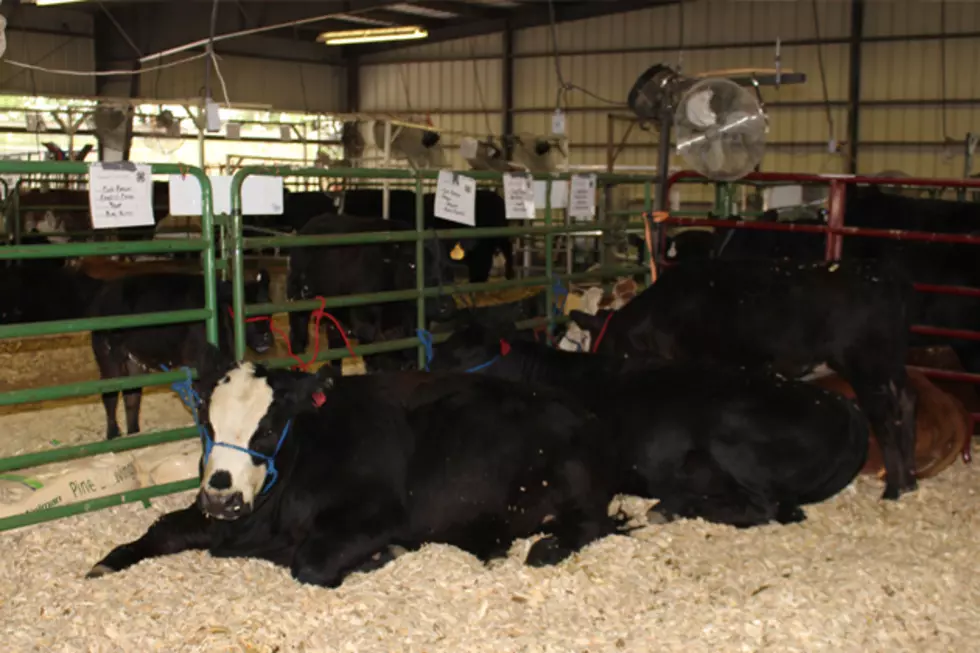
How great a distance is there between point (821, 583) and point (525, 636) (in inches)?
48.3

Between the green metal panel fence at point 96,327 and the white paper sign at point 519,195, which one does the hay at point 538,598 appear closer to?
the green metal panel fence at point 96,327

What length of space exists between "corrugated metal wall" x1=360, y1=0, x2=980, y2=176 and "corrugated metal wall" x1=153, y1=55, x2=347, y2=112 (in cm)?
284

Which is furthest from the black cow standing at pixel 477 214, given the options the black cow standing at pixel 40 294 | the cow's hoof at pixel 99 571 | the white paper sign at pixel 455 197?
the cow's hoof at pixel 99 571

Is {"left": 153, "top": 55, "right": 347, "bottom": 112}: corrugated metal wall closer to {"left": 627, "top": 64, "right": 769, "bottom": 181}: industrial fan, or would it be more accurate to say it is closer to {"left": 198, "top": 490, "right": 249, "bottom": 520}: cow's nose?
{"left": 627, "top": 64, "right": 769, "bottom": 181}: industrial fan

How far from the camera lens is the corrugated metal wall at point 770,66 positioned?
19.4 meters

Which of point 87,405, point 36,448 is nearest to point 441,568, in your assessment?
point 36,448

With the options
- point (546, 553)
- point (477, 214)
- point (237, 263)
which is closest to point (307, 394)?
point (237, 263)

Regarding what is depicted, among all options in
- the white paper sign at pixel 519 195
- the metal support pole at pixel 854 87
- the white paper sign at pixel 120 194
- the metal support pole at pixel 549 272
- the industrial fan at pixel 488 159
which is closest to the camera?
the white paper sign at pixel 120 194

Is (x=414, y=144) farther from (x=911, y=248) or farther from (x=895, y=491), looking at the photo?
(x=895, y=491)

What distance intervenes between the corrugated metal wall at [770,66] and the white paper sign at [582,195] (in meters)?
11.4

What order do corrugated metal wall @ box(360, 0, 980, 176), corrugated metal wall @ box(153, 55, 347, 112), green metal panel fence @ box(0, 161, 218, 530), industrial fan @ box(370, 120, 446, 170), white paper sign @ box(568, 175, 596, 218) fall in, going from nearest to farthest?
green metal panel fence @ box(0, 161, 218, 530) → white paper sign @ box(568, 175, 596, 218) → industrial fan @ box(370, 120, 446, 170) → corrugated metal wall @ box(360, 0, 980, 176) → corrugated metal wall @ box(153, 55, 347, 112)

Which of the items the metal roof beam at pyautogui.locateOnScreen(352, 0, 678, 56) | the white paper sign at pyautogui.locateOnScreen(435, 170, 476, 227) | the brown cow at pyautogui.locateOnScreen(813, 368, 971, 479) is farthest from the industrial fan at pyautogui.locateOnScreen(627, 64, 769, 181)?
the metal roof beam at pyautogui.locateOnScreen(352, 0, 678, 56)

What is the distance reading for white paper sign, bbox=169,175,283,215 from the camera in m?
4.54

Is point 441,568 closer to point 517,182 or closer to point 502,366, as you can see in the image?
point 502,366
